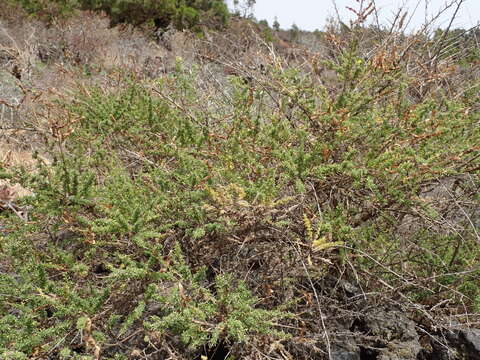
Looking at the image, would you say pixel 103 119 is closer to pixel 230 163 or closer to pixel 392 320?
pixel 230 163

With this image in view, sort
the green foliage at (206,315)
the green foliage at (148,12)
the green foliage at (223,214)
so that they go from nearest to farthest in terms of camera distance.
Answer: the green foliage at (206,315) < the green foliage at (223,214) < the green foliage at (148,12)

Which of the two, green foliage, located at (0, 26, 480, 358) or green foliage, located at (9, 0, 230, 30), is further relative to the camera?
green foliage, located at (9, 0, 230, 30)

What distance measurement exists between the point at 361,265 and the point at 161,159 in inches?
52.4

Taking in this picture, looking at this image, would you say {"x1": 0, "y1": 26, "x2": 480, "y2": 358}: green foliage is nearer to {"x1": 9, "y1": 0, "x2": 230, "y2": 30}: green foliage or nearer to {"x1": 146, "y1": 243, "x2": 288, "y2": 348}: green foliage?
{"x1": 146, "y1": 243, "x2": 288, "y2": 348}: green foliage

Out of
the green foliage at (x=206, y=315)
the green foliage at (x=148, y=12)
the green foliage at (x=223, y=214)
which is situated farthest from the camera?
the green foliage at (x=148, y=12)

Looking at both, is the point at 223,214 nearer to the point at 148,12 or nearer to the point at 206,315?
the point at 206,315

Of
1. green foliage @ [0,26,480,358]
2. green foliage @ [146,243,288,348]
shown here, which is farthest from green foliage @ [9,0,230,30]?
green foliage @ [146,243,288,348]

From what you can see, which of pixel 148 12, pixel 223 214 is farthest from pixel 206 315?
pixel 148 12

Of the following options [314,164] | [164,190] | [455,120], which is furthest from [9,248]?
[455,120]

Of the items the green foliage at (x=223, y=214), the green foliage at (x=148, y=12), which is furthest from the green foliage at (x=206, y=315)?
the green foliage at (x=148, y=12)

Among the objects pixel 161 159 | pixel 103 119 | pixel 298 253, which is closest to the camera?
pixel 298 253

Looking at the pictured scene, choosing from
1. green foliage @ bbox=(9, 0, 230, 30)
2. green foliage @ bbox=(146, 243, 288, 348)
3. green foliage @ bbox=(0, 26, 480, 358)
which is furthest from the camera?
green foliage @ bbox=(9, 0, 230, 30)

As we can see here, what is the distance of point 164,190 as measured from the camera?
2334mm

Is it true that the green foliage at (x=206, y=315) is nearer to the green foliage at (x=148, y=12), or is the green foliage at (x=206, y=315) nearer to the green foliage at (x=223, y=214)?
the green foliage at (x=223, y=214)
